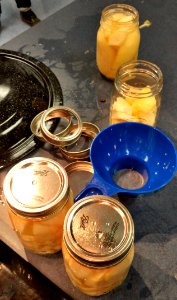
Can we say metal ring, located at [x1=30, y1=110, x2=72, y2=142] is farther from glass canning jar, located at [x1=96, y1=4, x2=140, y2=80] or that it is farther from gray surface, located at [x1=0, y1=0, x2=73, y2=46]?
gray surface, located at [x1=0, y1=0, x2=73, y2=46]

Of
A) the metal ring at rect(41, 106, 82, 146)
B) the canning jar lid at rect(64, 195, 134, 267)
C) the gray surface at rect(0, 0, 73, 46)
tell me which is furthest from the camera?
the gray surface at rect(0, 0, 73, 46)

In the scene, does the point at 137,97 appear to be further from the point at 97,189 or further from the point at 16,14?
the point at 16,14

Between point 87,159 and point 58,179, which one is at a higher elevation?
point 58,179

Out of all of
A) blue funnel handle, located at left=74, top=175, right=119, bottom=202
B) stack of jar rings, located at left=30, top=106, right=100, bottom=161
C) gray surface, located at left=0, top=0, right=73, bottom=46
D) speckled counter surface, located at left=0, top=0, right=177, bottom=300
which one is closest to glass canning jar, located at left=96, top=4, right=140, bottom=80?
speckled counter surface, located at left=0, top=0, right=177, bottom=300

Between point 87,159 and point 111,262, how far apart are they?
286 mm

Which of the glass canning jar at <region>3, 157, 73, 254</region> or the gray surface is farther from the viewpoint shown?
the gray surface

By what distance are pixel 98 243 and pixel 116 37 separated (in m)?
0.50

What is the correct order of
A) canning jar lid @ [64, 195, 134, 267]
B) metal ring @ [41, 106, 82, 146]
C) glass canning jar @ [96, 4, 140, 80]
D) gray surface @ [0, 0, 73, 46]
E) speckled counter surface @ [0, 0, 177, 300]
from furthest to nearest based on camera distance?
gray surface @ [0, 0, 73, 46] → glass canning jar @ [96, 4, 140, 80] → metal ring @ [41, 106, 82, 146] → speckled counter surface @ [0, 0, 177, 300] → canning jar lid @ [64, 195, 134, 267]

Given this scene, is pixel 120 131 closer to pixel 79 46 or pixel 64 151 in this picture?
pixel 64 151

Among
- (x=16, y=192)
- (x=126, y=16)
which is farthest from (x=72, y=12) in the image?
(x=16, y=192)

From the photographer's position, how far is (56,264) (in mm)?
581

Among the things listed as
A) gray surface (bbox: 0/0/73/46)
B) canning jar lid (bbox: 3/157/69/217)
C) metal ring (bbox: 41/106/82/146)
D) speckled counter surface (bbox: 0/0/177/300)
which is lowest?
gray surface (bbox: 0/0/73/46)

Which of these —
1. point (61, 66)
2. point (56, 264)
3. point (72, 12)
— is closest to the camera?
point (56, 264)

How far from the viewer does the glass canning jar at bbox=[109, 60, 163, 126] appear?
0.69 metres
